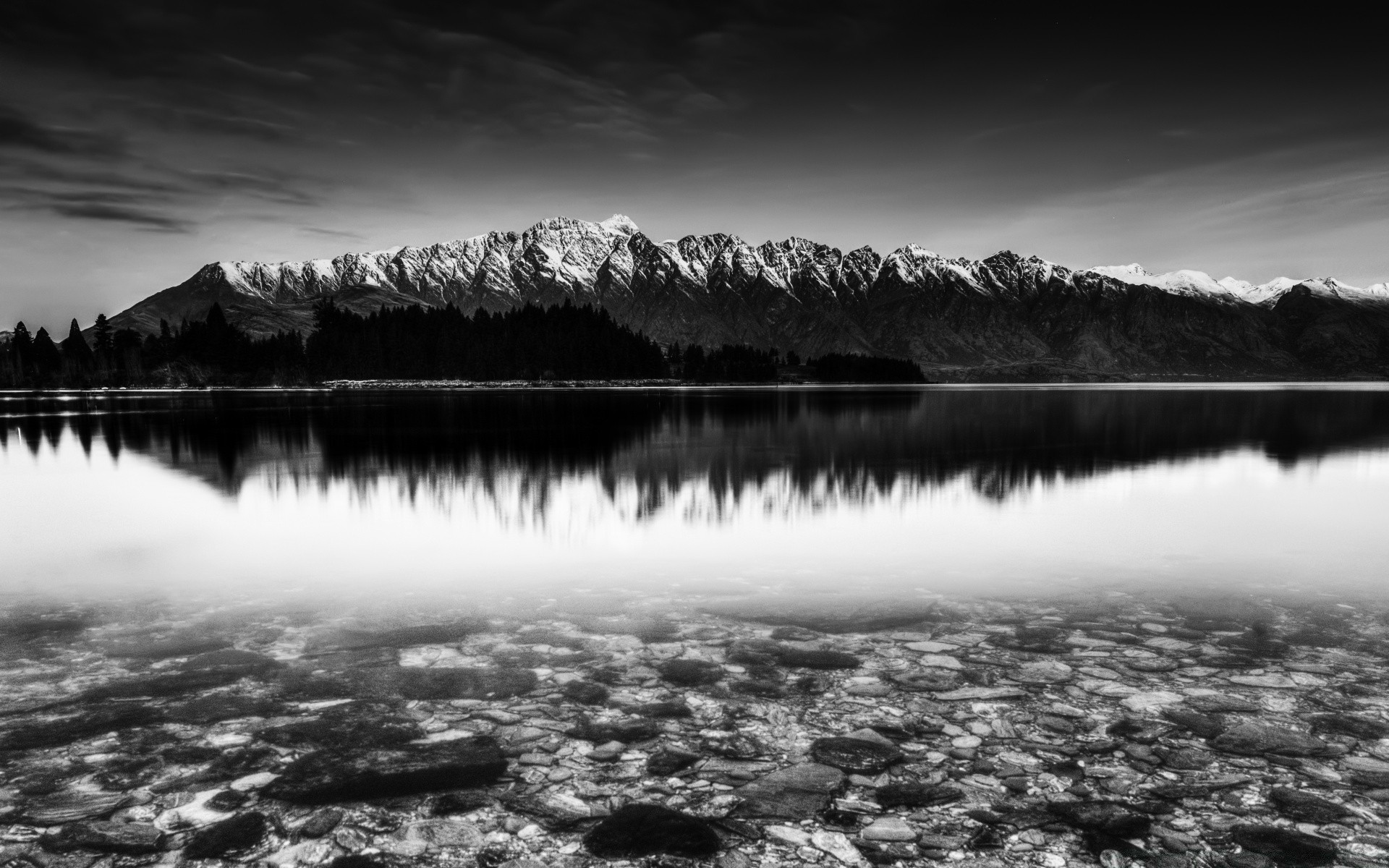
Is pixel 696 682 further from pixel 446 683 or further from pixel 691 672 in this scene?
pixel 446 683

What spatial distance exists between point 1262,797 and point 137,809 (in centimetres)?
1001

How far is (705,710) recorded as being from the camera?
9.33 metres

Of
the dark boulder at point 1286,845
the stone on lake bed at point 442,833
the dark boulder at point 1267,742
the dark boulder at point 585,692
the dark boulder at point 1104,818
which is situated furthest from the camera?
the dark boulder at point 585,692

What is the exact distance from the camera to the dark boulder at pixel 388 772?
7496 millimetres

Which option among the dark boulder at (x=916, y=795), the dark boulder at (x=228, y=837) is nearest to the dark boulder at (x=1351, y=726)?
the dark boulder at (x=916, y=795)

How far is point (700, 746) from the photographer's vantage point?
836 cm

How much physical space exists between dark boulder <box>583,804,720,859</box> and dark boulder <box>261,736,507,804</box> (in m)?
1.44

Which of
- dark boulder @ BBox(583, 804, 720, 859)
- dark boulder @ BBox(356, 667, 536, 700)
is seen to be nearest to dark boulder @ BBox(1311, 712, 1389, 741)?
dark boulder @ BBox(583, 804, 720, 859)

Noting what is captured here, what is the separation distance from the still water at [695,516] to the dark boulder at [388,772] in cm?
663

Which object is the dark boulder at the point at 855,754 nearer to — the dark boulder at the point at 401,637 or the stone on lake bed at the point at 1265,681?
the stone on lake bed at the point at 1265,681

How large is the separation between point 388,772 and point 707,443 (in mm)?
43629

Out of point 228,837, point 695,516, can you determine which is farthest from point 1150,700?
point 695,516

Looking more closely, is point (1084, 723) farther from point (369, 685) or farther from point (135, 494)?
point (135, 494)

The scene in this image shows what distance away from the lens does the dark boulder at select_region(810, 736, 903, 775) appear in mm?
7895
